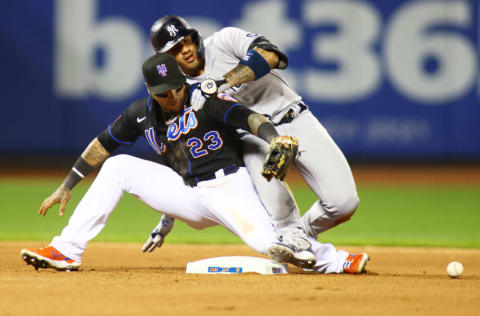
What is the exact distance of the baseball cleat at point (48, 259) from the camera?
4703 mm

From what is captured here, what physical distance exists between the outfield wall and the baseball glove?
35.5 ft

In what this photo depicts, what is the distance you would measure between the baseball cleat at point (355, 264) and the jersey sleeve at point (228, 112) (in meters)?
1.16

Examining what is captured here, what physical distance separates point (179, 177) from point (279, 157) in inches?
37.5

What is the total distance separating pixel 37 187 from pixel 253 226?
28.0 ft

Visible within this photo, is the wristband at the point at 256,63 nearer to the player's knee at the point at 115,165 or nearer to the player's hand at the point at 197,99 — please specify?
the player's hand at the point at 197,99

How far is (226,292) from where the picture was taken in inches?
159

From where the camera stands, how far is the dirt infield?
11.8 ft

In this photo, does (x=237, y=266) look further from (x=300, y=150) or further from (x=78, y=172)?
(x=78, y=172)

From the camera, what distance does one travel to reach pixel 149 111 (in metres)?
4.86

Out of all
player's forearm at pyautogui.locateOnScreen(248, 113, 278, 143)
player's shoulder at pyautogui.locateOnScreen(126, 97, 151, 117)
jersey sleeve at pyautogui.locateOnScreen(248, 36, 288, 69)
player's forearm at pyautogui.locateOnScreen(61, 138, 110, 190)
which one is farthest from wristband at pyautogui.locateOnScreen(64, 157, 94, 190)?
jersey sleeve at pyautogui.locateOnScreen(248, 36, 288, 69)

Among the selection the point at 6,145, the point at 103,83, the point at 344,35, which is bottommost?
the point at 6,145

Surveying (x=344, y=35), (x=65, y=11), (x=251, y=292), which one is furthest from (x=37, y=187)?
(x=251, y=292)

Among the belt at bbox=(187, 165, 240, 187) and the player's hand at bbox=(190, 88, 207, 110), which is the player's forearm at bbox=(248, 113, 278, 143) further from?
the belt at bbox=(187, 165, 240, 187)

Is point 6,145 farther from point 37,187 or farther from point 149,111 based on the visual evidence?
point 149,111
